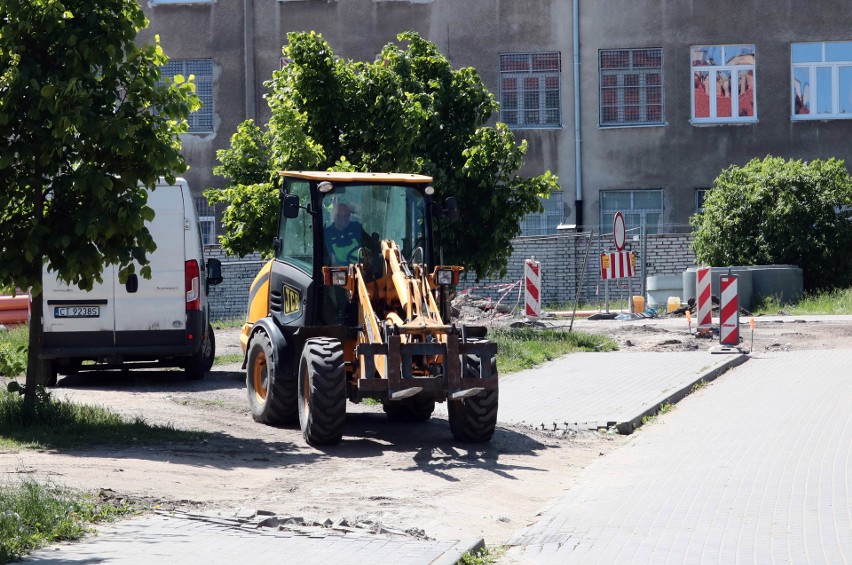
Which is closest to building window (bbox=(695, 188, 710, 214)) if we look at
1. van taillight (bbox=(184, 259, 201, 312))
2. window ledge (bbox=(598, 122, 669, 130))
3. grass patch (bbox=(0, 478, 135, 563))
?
window ledge (bbox=(598, 122, 669, 130))

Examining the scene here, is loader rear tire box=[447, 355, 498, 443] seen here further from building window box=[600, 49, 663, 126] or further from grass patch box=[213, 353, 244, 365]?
building window box=[600, 49, 663, 126]

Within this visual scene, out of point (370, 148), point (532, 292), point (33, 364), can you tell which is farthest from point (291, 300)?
point (532, 292)

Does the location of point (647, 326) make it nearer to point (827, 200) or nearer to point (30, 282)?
point (827, 200)

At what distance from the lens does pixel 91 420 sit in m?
12.0

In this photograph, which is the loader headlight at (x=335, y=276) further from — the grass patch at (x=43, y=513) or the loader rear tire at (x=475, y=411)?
the grass patch at (x=43, y=513)

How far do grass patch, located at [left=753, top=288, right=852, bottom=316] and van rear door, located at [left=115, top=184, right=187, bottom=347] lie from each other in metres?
15.9

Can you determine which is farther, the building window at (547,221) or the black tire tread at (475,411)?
the building window at (547,221)

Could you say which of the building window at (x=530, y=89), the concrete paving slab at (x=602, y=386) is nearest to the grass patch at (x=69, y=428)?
the concrete paving slab at (x=602, y=386)

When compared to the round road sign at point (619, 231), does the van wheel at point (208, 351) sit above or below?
below

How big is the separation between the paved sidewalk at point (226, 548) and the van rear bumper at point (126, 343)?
906 cm

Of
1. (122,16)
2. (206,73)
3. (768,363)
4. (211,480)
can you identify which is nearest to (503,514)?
(211,480)

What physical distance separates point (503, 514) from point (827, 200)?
78.0ft

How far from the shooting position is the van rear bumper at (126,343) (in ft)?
53.4

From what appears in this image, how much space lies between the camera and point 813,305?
29047 mm
